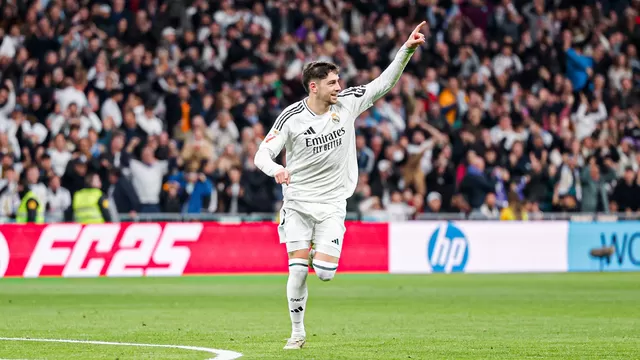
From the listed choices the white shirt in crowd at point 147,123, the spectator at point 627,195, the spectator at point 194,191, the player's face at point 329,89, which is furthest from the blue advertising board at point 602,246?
the player's face at point 329,89

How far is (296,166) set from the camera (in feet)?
36.5

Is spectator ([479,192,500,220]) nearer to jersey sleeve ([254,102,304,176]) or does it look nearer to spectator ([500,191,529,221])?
spectator ([500,191,529,221])

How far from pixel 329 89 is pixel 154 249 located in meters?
13.4

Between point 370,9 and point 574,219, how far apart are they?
7.59 m

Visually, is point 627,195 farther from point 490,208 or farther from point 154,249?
point 154,249

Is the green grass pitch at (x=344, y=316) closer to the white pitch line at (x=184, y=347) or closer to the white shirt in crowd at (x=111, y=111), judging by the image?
the white pitch line at (x=184, y=347)

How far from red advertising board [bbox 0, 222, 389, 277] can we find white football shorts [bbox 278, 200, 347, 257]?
42.0 feet

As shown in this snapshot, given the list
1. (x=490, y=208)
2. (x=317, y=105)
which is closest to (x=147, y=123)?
(x=490, y=208)

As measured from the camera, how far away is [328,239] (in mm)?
11055

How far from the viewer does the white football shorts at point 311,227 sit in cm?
1102

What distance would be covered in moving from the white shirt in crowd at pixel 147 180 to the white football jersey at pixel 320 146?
1338 centimetres

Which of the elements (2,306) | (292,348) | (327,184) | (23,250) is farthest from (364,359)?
(23,250)

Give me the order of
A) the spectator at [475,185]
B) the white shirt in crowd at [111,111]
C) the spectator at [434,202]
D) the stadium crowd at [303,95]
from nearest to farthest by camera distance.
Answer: the stadium crowd at [303,95] < the white shirt in crowd at [111,111] < the spectator at [434,202] < the spectator at [475,185]

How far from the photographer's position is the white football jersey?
1102cm
